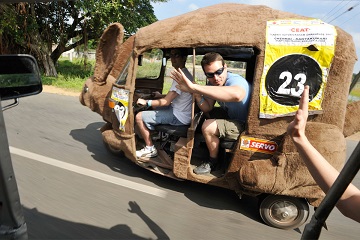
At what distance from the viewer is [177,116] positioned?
364 cm

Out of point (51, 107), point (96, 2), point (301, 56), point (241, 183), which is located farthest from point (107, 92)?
point (96, 2)

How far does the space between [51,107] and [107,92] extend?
431 centimetres

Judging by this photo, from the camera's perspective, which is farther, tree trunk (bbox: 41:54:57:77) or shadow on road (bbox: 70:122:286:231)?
tree trunk (bbox: 41:54:57:77)

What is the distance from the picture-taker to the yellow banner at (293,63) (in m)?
2.60

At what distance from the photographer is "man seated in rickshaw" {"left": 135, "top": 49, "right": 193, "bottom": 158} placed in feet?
11.8

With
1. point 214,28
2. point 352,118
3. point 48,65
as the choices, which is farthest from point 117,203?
point 48,65

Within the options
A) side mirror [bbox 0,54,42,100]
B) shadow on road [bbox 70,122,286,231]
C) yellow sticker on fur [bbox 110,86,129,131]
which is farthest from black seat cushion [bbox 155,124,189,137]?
side mirror [bbox 0,54,42,100]

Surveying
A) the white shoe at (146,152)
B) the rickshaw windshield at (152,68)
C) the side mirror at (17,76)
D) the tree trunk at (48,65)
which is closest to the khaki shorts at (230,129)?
the white shoe at (146,152)

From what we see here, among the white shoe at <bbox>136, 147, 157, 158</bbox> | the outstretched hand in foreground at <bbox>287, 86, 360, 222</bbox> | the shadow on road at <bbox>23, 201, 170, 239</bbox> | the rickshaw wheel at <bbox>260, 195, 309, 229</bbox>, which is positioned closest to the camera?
the outstretched hand in foreground at <bbox>287, 86, 360, 222</bbox>

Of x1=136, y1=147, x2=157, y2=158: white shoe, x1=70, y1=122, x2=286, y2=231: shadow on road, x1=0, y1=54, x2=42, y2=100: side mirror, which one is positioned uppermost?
x1=0, y1=54, x2=42, y2=100: side mirror

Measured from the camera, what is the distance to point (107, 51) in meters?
4.04

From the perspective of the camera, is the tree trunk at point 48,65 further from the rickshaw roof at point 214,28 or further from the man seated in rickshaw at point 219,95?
the man seated in rickshaw at point 219,95

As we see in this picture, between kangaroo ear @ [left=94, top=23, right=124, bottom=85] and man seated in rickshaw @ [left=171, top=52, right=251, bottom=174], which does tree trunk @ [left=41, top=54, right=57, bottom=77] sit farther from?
man seated in rickshaw @ [left=171, top=52, right=251, bottom=174]

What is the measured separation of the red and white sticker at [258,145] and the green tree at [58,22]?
10.1m
